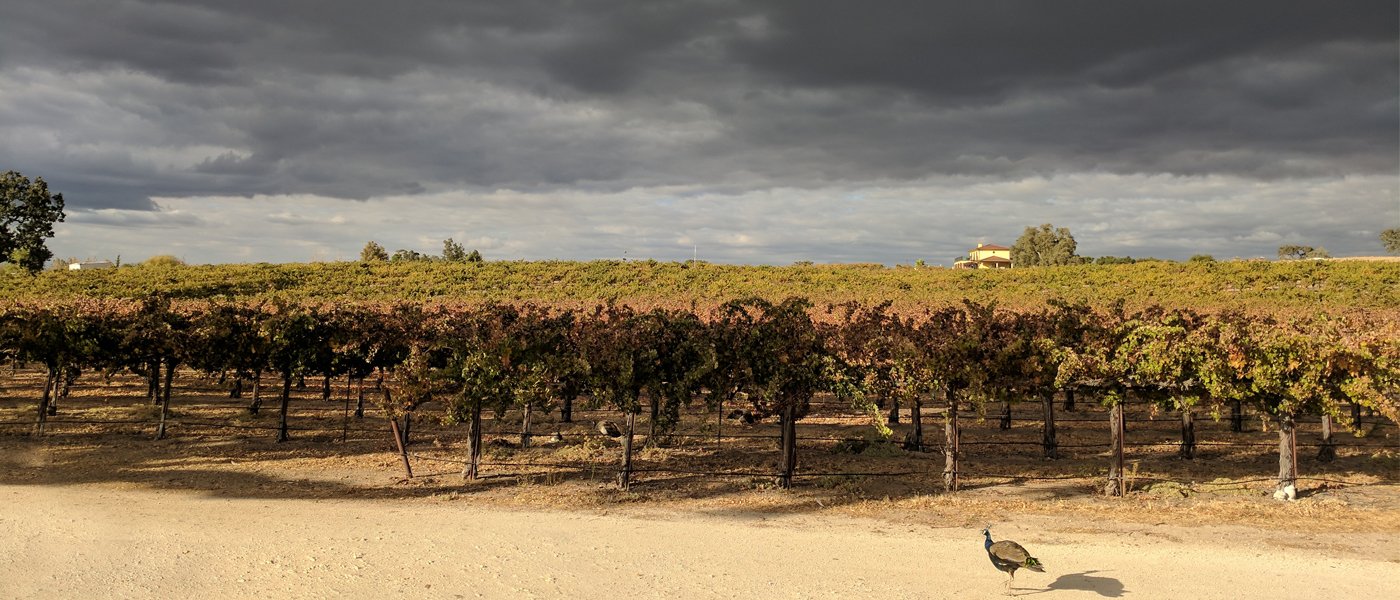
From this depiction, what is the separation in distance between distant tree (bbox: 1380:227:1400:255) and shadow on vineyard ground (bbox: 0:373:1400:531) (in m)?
87.2

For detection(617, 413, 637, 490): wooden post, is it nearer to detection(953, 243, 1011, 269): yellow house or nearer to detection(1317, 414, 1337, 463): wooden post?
detection(1317, 414, 1337, 463): wooden post

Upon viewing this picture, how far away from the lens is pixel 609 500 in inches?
709

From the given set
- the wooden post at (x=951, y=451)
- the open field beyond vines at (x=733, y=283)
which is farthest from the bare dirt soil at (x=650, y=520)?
the open field beyond vines at (x=733, y=283)

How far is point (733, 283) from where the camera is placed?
79875 mm

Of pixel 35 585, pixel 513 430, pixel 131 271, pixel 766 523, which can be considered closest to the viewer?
pixel 35 585

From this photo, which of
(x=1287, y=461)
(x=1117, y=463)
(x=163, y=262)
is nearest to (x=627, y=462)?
(x=1117, y=463)

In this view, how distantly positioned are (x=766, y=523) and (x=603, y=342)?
558 centimetres

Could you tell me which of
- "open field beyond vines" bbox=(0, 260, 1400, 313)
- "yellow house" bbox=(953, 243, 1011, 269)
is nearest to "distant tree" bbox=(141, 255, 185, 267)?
"open field beyond vines" bbox=(0, 260, 1400, 313)

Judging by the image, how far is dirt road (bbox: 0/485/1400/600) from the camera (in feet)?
37.7

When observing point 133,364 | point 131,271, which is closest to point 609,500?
point 133,364

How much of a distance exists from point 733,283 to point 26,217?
6079cm

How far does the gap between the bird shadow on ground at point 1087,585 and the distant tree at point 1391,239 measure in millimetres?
110694

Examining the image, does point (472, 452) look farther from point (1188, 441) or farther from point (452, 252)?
point (452, 252)

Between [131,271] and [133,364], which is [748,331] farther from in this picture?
[131,271]
